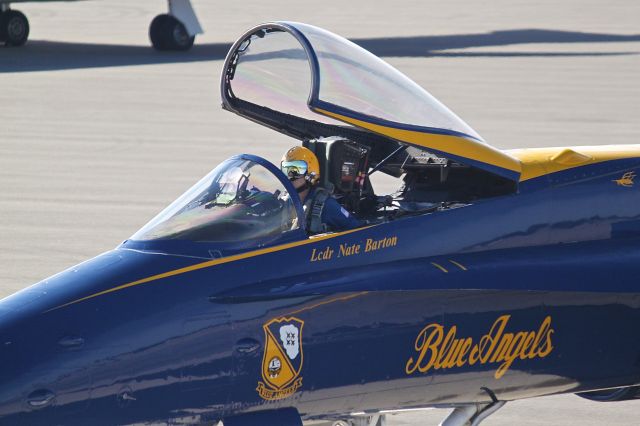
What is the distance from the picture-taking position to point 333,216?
7.07 meters

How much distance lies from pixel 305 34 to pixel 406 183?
1522 millimetres

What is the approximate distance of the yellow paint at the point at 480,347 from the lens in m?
6.86

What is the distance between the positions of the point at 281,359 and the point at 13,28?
25.5 metres

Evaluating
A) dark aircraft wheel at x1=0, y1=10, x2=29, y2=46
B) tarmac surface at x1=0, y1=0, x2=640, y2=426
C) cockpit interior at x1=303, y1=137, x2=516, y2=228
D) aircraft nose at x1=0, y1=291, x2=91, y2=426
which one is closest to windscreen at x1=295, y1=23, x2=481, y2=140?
cockpit interior at x1=303, y1=137, x2=516, y2=228

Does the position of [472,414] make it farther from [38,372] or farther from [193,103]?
[193,103]

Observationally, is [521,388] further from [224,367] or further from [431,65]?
[431,65]

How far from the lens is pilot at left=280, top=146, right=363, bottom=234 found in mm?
7047

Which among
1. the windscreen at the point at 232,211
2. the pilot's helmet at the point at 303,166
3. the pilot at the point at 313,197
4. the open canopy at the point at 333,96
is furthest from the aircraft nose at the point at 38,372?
the open canopy at the point at 333,96

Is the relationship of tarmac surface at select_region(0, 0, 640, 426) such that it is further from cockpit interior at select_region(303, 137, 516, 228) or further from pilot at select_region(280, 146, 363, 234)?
pilot at select_region(280, 146, 363, 234)

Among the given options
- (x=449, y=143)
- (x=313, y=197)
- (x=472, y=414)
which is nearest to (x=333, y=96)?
(x=313, y=197)

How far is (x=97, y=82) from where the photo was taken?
2611cm

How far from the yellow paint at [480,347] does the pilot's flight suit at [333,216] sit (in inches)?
28.4

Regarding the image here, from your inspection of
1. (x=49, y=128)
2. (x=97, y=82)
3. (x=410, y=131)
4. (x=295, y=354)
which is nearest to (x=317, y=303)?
(x=295, y=354)

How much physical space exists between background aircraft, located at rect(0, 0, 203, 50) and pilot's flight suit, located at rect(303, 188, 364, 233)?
2345 centimetres
